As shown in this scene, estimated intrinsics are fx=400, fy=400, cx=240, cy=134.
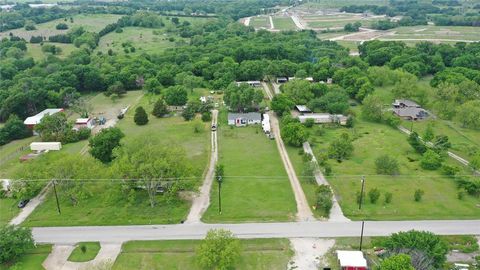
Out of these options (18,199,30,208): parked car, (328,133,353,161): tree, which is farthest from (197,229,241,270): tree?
(328,133,353,161): tree

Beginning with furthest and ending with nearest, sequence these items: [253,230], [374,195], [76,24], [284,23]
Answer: [284,23], [76,24], [374,195], [253,230]

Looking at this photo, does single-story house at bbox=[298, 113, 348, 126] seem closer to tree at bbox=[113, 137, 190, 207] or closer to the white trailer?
tree at bbox=[113, 137, 190, 207]

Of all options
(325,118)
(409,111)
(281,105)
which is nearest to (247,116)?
(281,105)

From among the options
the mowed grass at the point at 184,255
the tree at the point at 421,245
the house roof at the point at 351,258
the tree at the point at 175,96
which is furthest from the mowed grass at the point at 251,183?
the tree at the point at 175,96

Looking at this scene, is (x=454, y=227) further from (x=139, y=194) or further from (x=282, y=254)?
(x=139, y=194)

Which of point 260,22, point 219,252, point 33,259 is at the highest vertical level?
point 260,22

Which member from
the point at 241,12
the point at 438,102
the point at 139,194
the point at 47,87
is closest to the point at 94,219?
the point at 139,194

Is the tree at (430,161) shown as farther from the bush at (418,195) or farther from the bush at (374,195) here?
the bush at (374,195)

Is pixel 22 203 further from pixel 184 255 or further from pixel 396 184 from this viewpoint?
pixel 396 184

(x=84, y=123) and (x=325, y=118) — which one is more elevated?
(x=84, y=123)
